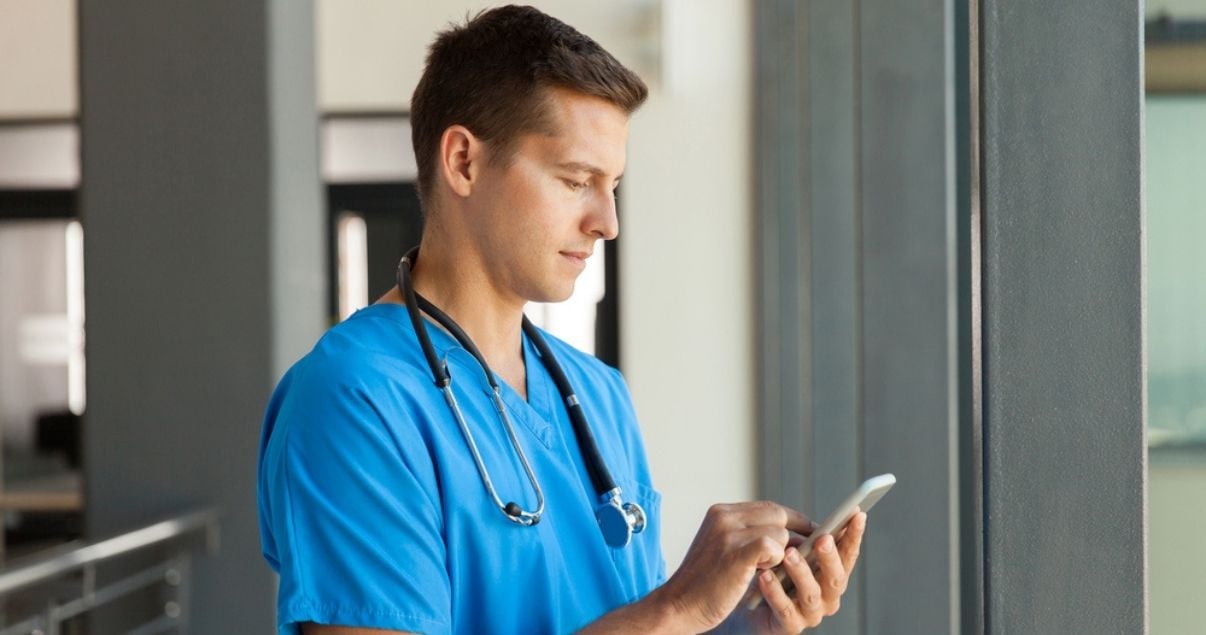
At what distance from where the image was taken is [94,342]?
2.55 m

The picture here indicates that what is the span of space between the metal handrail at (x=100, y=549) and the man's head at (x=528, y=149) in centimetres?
113

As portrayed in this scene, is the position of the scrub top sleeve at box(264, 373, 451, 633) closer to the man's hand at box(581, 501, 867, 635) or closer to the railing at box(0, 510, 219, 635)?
the man's hand at box(581, 501, 867, 635)

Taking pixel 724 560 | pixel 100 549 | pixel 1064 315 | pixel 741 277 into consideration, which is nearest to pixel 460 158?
pixel 724 560

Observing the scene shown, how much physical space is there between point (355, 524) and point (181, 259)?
1707 millimetres

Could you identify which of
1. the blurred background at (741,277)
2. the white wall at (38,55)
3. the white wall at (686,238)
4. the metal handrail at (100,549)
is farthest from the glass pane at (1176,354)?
the white wall at (38,55)

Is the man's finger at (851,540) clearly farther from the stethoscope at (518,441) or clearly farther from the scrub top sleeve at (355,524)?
the scrub top sleeve at (355,524)

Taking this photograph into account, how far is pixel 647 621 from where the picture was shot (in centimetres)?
100

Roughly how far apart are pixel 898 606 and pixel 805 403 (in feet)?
6.52

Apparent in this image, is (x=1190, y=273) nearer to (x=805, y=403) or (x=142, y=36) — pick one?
(x=142, y=36)

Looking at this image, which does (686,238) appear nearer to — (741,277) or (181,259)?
(741,277)

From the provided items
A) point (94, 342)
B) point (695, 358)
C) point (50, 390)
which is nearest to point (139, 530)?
point (94, 342)

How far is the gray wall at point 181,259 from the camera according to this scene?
2535 mm

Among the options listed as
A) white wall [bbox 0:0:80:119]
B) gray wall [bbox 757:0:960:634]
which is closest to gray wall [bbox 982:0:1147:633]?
gray wall [bbox 757:0:960:634]

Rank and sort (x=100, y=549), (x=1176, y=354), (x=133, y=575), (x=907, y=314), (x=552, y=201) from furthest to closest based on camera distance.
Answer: (x=133, y=575) → (x=100, y=549) → (x=907, y=314) → (x=552, y=201) → (x=1176, y=354)
